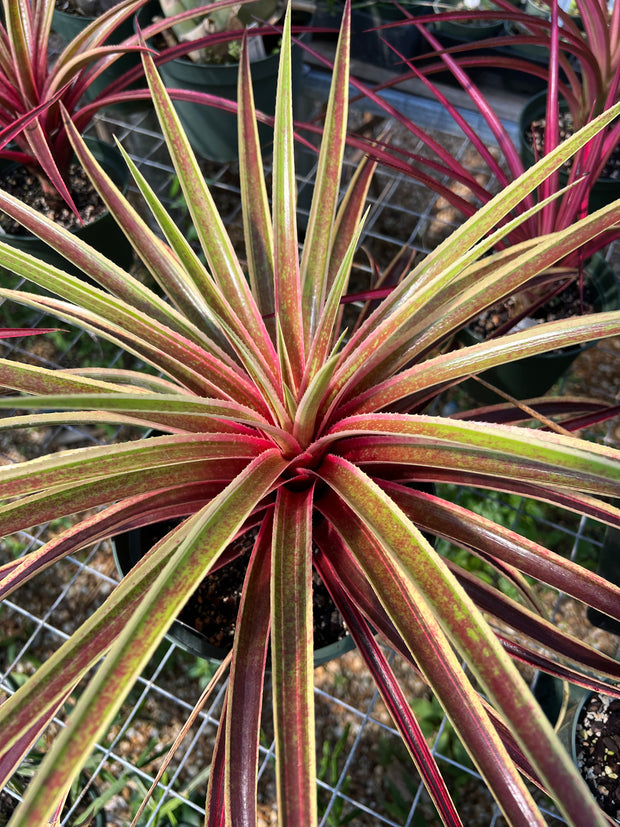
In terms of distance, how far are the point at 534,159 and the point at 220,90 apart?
25.0 inches

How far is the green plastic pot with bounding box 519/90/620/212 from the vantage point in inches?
47.5

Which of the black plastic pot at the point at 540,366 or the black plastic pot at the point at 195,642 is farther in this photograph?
the black plastic pot at the point at 540,366

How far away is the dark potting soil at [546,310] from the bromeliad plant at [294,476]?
1.21 feet

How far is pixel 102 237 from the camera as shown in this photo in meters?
1.17

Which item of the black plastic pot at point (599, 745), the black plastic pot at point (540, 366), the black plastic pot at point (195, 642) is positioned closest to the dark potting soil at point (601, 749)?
the black plastic pot at point (599, 745)

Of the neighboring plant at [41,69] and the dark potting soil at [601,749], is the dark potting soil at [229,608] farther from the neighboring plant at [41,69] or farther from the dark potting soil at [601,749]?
the neighboring plant at [41,69]

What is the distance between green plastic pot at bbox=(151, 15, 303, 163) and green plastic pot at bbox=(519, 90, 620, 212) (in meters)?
0.48

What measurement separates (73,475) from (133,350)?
0.60ft

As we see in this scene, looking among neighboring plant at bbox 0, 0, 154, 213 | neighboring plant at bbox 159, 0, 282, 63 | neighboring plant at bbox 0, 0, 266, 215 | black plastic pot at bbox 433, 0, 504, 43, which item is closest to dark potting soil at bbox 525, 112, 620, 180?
black plastic pot at bbox 433, 0, 504, 43

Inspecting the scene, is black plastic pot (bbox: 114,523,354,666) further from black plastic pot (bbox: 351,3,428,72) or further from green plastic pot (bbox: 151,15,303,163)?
black plastic pot (bbox: 351,3,428,72)

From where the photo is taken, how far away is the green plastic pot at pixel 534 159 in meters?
1.21

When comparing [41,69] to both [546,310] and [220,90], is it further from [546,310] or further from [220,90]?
[546,310]

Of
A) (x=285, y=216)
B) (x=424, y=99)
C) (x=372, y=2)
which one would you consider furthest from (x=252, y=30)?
(x=372, y=2)

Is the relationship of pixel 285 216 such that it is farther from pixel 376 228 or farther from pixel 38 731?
pixel 376 228
